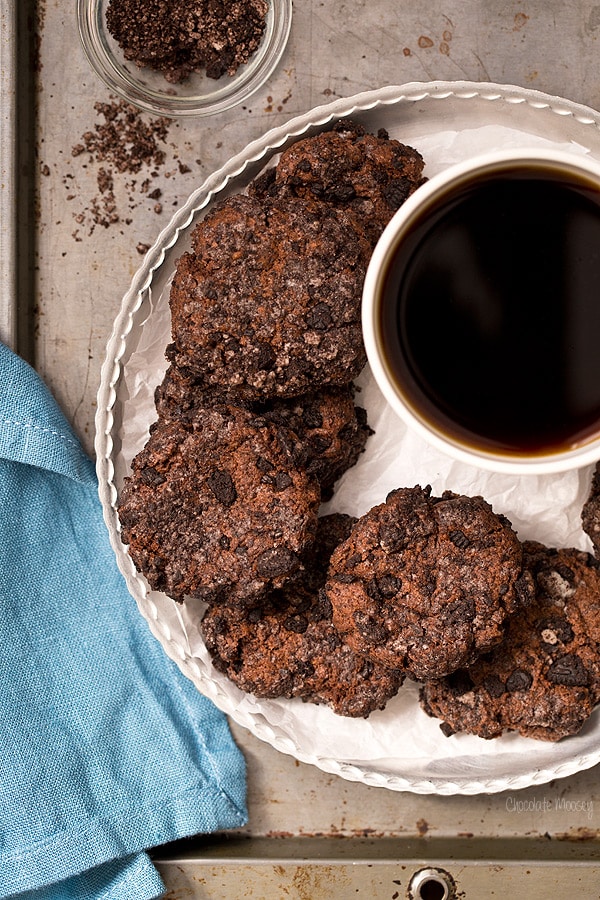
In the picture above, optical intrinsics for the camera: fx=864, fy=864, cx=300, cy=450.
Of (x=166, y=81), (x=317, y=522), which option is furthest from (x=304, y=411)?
(x=166, y=81)

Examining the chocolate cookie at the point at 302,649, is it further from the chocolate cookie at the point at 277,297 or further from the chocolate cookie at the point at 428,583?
the chocolate cookie at the point at 277,297

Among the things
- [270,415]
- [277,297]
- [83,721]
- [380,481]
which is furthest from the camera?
[83,721]

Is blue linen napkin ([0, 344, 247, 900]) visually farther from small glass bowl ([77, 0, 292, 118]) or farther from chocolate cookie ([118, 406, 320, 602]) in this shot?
small glass bowl ([77, 0, 292, 118])

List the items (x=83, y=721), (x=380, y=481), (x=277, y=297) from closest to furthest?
1. (x=277, y=297)
2. (x=380, y=481)
3. (x=83, y=721)

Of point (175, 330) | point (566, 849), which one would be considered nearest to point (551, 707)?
point (566, 849)

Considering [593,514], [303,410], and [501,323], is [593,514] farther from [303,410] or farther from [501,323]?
[303,410]

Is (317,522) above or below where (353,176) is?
below

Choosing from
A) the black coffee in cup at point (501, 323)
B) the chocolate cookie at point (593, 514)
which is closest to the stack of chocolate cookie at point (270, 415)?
the black coffee in cup at point (501, 323)

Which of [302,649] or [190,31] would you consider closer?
[302,649]

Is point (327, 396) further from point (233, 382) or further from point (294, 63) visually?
point (294, 63)
